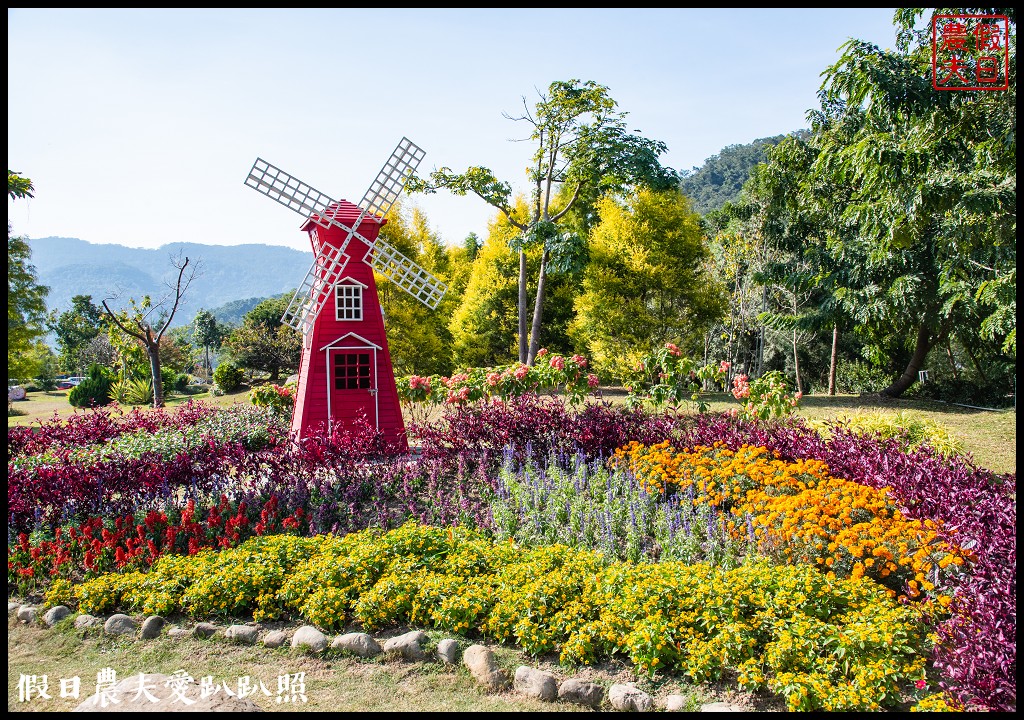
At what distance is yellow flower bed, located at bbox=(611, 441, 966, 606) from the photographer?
465 centimetres

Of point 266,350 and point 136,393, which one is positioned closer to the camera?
point 136,393

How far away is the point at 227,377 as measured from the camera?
2589cm

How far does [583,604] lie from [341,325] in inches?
282

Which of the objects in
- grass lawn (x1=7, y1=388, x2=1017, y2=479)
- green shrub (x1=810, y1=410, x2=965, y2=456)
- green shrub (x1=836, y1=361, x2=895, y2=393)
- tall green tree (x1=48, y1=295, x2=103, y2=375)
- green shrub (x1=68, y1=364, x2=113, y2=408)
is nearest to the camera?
green shrub (x1=810, y1=410, x2=965, y2=456)

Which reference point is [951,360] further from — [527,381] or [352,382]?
[352,382]

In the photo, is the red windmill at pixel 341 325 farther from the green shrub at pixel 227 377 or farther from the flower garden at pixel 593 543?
the green shrub at pixel 227 377

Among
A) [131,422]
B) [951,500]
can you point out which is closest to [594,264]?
[131,422]

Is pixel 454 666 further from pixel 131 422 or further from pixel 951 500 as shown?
pixel 131 422

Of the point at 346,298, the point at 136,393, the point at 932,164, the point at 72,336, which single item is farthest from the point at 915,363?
the point at 72,336

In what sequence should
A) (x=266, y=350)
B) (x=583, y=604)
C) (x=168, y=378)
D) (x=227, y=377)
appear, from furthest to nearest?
(x=168, y=378)
(x=266, y=350)
(x=227, y=377)
(x=583, y=604)

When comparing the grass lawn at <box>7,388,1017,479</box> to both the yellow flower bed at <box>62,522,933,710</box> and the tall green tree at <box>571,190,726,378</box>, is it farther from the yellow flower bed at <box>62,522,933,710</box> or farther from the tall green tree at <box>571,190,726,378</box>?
the yellow flower bed at <box>62,522,933,710</box>

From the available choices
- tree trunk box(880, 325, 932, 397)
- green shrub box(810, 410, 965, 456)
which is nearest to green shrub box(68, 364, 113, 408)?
green shrub box(810, 410, 965, 456)

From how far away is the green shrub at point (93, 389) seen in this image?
71.1 ft

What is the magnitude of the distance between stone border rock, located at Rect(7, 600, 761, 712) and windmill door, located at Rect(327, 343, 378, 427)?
5.54 m
